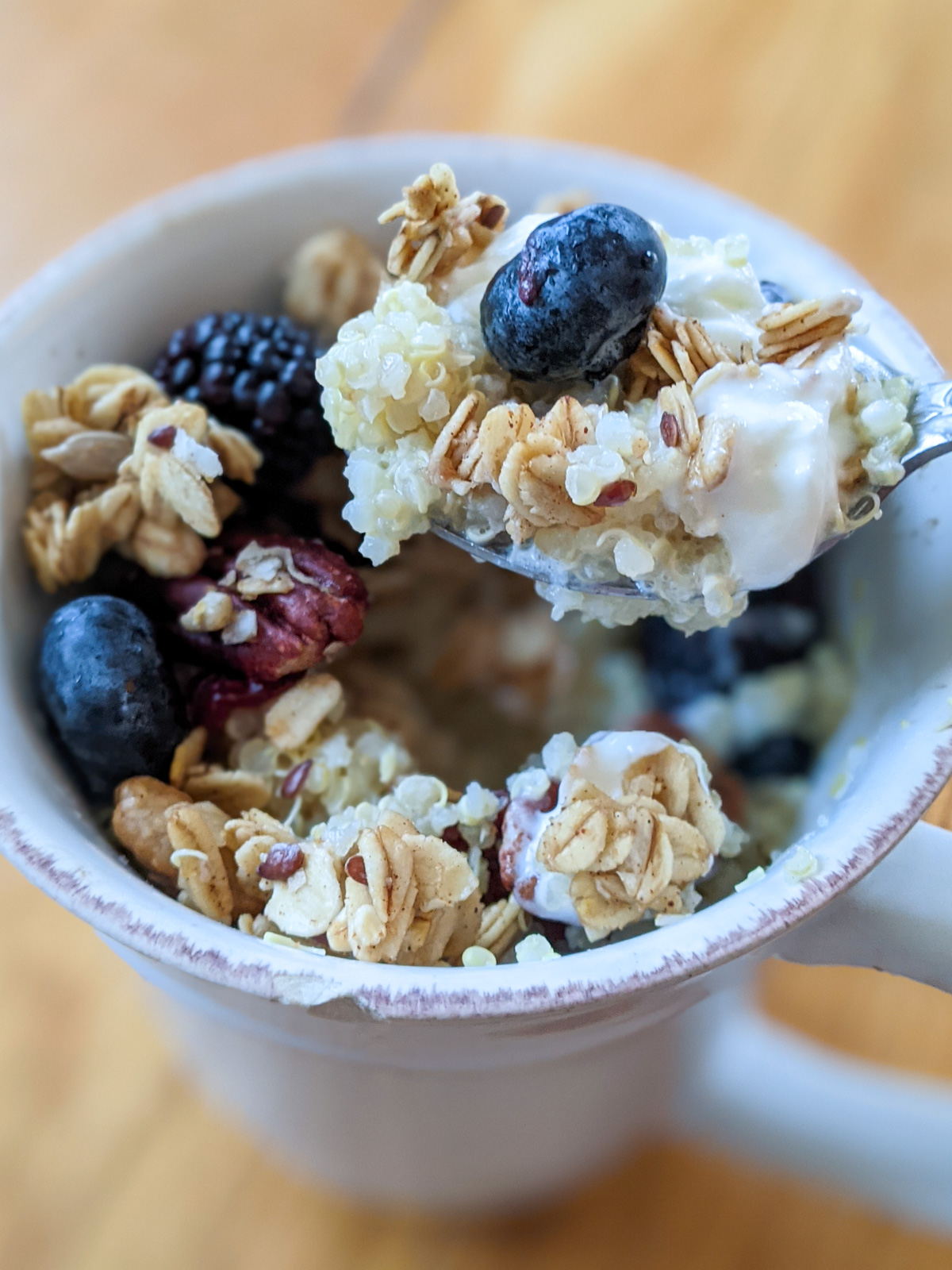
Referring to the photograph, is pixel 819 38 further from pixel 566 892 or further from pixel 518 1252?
pixel 518 1252

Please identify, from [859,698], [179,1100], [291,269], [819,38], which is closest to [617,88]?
[819,38]

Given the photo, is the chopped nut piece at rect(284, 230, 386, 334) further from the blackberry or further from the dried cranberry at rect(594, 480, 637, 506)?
the dried cranberry at rect(594, 480, 637, 506)

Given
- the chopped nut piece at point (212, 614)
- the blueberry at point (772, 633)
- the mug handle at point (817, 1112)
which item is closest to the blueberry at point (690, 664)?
the blueberry at point (772, 633)

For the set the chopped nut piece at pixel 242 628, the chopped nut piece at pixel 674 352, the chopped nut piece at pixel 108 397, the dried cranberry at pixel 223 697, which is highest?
the chopped nut piece at pixel 674 352

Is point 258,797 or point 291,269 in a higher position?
point 291,269

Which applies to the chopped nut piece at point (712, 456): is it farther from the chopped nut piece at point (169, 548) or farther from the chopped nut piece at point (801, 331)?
the chopped nut piece at point (169, 548)

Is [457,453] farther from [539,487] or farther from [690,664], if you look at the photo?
[690,664]

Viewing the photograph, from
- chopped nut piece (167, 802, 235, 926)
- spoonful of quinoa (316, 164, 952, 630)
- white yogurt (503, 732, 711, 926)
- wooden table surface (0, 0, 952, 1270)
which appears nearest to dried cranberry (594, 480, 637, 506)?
spoonful of quinoa (316, 164, 952, 630)
